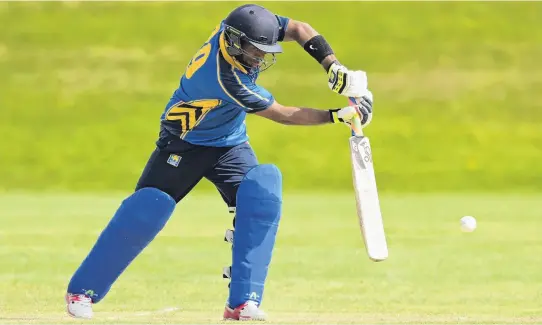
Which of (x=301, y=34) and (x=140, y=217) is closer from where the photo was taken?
(x=140, y=217)

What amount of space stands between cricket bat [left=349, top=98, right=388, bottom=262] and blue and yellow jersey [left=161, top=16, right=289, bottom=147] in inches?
22.3

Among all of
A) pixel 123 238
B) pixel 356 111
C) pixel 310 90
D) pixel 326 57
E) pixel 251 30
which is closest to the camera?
pixel 251 30

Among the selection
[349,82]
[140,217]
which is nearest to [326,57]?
[349,82]

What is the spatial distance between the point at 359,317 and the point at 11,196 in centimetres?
1303

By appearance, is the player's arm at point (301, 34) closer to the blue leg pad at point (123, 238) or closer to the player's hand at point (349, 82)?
the player's hand at point (349, 82)

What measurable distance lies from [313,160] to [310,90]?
126 inches

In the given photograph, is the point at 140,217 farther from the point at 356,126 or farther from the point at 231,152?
the point at 356,126

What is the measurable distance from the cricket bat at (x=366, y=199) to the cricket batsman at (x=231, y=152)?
0.13 meters

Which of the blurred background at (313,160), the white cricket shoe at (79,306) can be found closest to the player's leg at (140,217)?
the white cricket shoe at (79,306)

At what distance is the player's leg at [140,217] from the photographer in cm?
670

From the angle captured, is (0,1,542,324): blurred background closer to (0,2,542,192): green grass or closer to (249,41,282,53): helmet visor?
(0,2,542,192): green grass

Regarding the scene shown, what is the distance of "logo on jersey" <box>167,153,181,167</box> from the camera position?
22.3 feet

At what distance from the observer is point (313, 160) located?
71.2ft

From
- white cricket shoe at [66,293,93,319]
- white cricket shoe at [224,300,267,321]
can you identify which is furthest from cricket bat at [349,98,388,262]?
white cricket shoe at [66,293,93,319]
